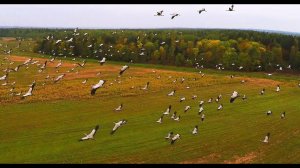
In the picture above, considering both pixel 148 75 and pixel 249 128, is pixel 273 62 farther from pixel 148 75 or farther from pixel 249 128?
pixel 249 128

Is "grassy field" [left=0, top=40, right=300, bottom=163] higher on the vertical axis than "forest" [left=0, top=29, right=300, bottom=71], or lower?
higher

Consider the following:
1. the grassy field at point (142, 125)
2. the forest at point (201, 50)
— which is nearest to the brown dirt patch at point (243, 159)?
the grassy field at point (142, 125)

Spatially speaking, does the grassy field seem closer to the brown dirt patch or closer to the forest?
the brown dirt patch

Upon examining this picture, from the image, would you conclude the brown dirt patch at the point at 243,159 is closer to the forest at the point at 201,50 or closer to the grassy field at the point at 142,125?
the grassy field at the point at 142,125

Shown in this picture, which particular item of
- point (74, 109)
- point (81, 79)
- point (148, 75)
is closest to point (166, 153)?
point (74, 109)

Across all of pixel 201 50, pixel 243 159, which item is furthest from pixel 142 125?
pixel 201 50

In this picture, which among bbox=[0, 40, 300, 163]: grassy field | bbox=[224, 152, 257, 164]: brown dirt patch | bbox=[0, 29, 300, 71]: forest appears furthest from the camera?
bbox=[0, 29, 300, 71]: forest

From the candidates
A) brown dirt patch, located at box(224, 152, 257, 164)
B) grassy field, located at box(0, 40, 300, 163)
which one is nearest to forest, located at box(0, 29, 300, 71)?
grassy field, located at box(0, 40, 300, 163)

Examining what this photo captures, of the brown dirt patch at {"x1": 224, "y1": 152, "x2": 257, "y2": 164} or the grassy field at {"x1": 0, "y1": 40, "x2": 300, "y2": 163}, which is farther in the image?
the grassy field at {"x1": 0, "y1": 40, "x2": 300, "y2": 163}

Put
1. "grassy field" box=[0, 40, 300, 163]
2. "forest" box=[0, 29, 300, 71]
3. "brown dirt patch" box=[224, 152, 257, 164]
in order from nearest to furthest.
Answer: "brown dirt patch" box=[224, 152, 257, 164] < "grassy field" box=[0, 40, 300, 163] < "forest" box=[0, 29, 300, 71]
